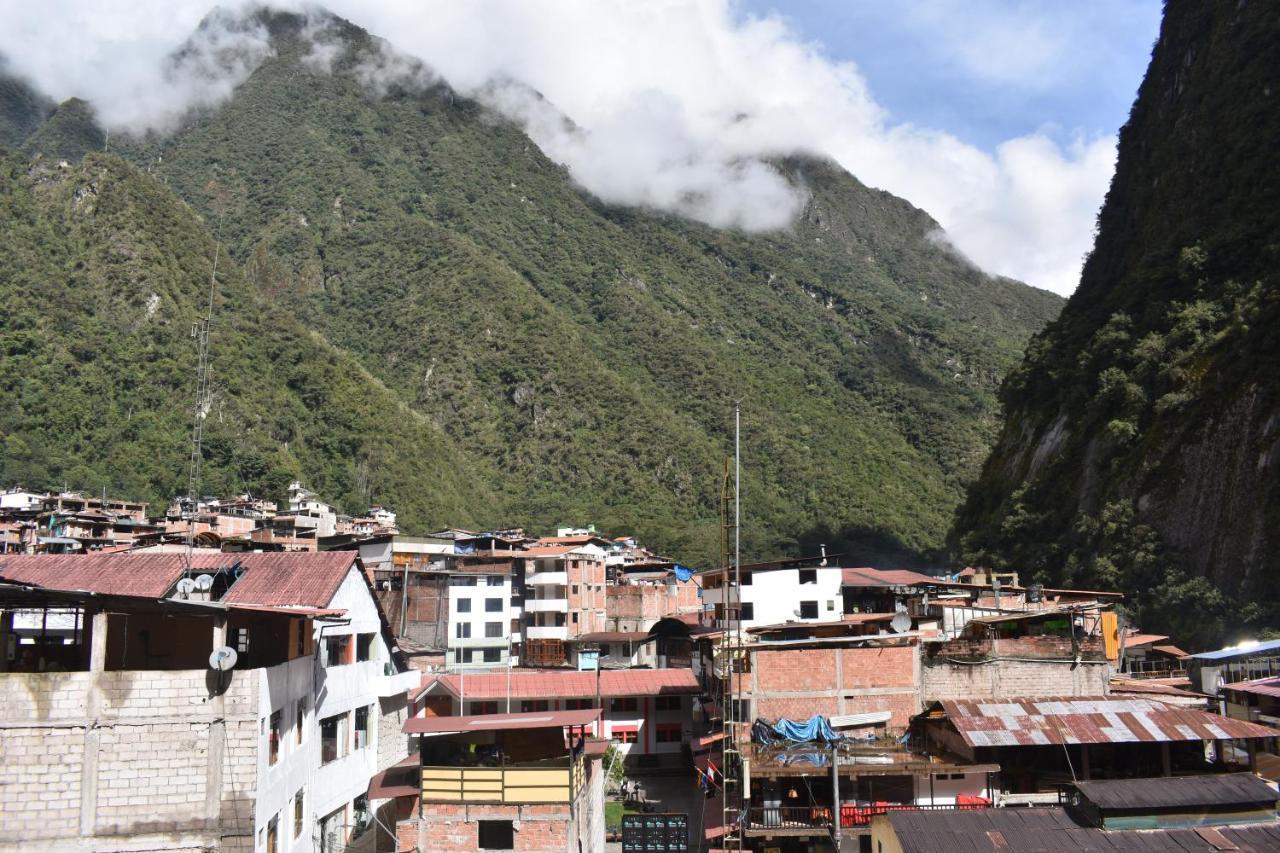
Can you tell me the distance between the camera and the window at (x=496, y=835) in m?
20.5

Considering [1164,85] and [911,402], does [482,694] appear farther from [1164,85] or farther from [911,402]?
[911,402]

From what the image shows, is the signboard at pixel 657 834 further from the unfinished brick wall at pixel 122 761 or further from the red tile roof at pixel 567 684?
the unfinished brick wall at pixel 122 761

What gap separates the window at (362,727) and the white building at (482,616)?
31089 mm

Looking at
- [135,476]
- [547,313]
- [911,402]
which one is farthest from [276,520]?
[911,402]

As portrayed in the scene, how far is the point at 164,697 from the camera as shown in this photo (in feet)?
52.7

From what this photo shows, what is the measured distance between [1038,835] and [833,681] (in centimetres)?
1171

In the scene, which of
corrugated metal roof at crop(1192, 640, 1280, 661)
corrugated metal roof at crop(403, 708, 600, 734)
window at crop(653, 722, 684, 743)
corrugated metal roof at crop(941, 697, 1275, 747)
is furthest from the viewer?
window at crop(653, 722, 684, 743)

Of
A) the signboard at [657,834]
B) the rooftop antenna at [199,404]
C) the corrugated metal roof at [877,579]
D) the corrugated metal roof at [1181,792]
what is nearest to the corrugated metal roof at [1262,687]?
the corrugated metal roof at [1181,792]

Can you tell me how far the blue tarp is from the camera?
1078 inches

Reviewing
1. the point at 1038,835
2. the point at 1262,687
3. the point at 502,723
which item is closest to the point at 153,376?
the point at 502,723

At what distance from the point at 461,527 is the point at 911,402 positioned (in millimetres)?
78751

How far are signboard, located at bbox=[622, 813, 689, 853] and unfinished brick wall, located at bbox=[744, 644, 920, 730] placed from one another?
13.6 ft

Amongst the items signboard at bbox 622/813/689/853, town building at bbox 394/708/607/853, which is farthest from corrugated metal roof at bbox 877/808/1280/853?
signboard at bbox 622/813/689/853

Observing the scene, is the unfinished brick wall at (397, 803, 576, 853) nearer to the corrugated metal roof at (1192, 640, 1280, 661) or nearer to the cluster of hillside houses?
the cluster of hillside houses
